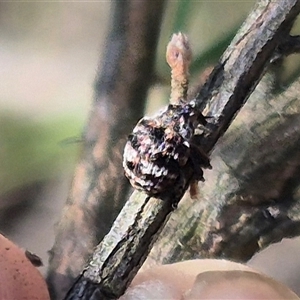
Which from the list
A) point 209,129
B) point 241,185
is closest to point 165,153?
point 209,129

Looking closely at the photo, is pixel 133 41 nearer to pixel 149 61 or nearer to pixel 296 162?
pixel 149 61

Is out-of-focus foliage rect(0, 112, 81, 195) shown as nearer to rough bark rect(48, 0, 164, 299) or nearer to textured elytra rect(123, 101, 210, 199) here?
rough bark rect(48, 0, 164, 299)

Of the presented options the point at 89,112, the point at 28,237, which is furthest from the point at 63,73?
the point at 28,237

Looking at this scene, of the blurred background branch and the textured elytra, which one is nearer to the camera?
the textured elytra

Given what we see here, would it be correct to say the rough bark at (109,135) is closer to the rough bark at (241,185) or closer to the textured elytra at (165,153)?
the rough bark at (241,185)

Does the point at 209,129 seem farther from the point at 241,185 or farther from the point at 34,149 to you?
the point at 34,149

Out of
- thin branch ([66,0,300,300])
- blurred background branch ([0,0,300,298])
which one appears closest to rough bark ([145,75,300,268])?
blurred background branch ([0,0,300,298])

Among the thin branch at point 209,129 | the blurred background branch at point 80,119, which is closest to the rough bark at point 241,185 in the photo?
the blurred background branch at point 80,119
